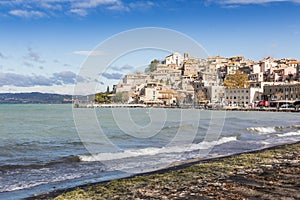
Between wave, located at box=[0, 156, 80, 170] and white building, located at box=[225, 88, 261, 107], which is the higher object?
white building, located at box=[225, 88, 261, 107]

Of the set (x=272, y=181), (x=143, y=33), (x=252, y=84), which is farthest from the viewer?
(x=252, y=84)

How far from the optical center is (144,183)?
341 inches

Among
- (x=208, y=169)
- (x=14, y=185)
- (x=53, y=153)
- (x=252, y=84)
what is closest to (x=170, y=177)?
(x=208, y=169)

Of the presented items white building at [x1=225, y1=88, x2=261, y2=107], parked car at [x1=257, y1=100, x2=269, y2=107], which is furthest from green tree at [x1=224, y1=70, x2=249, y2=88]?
parked car at [x1=257, y1=100, x2=269, y2=107]

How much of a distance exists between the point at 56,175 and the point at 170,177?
3599 mm

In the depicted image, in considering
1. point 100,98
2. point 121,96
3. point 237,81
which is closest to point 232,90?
point 237,81

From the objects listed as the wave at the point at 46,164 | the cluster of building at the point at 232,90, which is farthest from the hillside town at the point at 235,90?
the wave at the point at 46,164

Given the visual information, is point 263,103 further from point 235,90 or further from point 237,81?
point 237,81

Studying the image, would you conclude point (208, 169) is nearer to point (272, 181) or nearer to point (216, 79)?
point (272, 181)

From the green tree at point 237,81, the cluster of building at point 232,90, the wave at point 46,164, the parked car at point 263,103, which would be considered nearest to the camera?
the wave at point 46,164

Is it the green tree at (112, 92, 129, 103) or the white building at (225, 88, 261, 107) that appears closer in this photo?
the green tree at (112, 92, 129, 103)

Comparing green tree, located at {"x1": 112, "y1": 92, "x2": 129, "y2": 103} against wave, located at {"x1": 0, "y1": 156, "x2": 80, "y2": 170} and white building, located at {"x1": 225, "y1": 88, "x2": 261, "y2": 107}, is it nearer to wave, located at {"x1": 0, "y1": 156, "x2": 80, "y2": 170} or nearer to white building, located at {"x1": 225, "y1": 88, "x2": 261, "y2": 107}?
white building, located at {"x1": 225, "y1": 88, "x2": 261, "y2": 107}

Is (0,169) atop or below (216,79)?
below

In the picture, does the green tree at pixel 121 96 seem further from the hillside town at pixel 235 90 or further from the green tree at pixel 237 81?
the green tree at pixel 237 81
